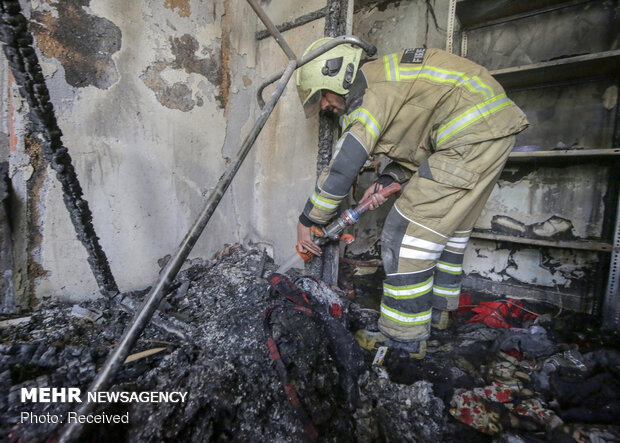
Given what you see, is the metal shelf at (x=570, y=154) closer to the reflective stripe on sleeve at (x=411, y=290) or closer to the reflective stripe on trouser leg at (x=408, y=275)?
the reflective stripe on trouser leg at (x=408, y=275)

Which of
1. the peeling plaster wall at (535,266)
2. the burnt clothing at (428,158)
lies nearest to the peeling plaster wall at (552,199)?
the peeling plaster wall at (535,266)

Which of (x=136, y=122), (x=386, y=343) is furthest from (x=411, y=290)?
(x=136, y=122)

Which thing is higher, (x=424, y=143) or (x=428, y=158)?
(x=424, y=143)

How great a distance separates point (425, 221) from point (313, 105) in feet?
3.54

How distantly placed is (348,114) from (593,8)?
2.08m

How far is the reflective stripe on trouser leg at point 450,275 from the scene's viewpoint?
1.70 m

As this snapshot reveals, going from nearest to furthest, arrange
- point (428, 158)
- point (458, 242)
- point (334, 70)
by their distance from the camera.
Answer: point (428, 158) < point (334, 70) < point (458, 242)

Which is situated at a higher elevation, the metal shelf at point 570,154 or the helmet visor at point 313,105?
the helmet visor at point 313,105

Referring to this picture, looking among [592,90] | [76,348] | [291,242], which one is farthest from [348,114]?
[592,90]

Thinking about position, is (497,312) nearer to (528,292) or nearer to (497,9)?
(528,292)

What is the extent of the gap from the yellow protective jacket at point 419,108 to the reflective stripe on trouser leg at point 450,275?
0.66 metres

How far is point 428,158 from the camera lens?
144cm

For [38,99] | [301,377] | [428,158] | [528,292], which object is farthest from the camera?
[528,292]

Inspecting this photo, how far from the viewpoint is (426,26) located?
2506 mm
